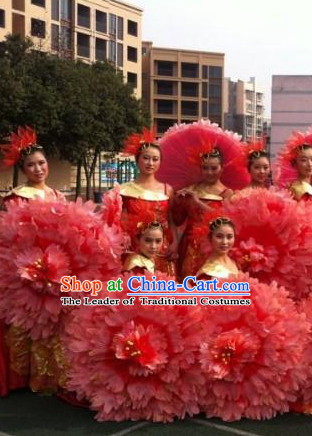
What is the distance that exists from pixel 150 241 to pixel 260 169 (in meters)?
1.22

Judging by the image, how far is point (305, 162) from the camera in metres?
4.73

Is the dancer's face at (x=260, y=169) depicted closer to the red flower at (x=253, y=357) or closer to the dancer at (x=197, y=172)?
the dancer at (x=197, y=172)

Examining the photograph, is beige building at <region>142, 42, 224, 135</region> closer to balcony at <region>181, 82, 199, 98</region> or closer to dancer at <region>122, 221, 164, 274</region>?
balcony at <region>181, 82, 199, 98</region>

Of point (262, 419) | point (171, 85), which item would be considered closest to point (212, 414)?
point (262, 419)

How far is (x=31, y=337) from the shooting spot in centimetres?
363

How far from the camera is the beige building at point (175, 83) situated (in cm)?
5456

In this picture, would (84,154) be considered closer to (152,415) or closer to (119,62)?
(119,62)

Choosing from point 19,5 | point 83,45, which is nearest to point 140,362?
point 19,5

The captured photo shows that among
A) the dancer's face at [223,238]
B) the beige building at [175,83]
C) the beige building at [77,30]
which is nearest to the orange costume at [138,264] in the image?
the dancer's face at [223,238]

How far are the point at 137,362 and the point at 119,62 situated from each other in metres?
37.2

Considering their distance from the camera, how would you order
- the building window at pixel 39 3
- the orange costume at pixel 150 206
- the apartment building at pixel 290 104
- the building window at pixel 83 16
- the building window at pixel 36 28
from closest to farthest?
the orange costume at pixel 150 206
the apartment building at pixel 290 104
the building window at pixel 36 28
the building window at pixel 39 3
the building window at pixel 83 16

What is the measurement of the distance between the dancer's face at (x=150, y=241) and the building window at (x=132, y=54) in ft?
123

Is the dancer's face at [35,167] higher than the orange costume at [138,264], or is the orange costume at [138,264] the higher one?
the dancer's face at [35,167]

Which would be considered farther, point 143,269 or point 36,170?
point 36,170
